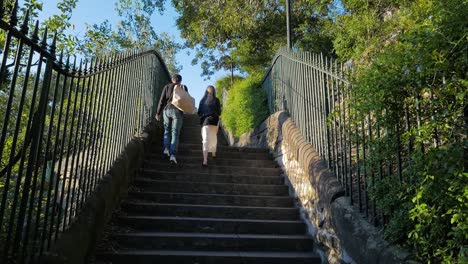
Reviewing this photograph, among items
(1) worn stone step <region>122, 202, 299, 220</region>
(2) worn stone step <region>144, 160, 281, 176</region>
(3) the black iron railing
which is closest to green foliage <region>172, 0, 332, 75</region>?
(3) the black iron railing

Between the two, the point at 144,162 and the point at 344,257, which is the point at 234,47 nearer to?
the point at 144,162

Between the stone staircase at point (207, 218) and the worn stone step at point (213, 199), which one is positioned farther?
the worn stone step at point (213, 199)

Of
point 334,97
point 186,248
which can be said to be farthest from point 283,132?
point 186,248

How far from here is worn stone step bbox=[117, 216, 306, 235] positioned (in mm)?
4965

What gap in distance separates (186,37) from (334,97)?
40.8 ft

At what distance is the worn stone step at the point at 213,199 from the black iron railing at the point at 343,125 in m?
1.03

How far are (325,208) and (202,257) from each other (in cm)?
141

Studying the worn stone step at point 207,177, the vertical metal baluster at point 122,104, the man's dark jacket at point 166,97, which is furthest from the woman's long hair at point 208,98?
the vertical metal baluster at point 122,104

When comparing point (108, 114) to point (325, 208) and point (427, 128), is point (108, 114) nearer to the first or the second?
point (325, 208)

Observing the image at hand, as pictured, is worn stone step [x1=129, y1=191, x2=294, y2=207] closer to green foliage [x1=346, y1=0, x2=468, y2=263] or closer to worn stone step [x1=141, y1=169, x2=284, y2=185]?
worn stone step [x1=141, y1=169, x2=284, y2=185]

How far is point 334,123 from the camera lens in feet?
15.2

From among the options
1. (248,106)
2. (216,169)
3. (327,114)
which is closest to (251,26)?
(248,106)

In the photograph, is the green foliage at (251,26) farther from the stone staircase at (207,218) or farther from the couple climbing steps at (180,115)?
the stone staircase at (207,218)

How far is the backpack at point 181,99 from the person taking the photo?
720 cm
